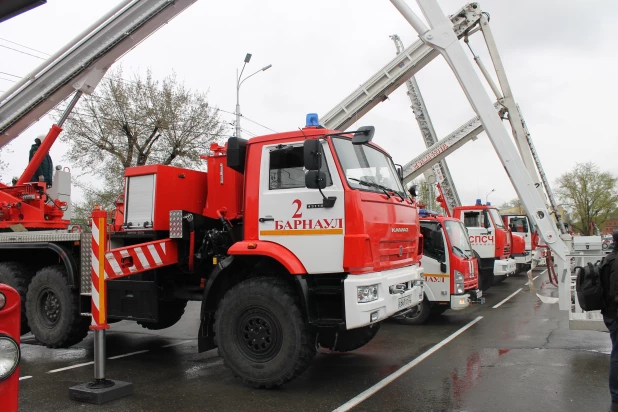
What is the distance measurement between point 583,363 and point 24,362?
25.0 feet

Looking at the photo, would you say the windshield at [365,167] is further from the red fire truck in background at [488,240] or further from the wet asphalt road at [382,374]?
the red fire truck in background at [488,240]

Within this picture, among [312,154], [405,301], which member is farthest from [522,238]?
[312,154]

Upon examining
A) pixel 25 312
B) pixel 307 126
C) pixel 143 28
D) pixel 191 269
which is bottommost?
pixel 25 312

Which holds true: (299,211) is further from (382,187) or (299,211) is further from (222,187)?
(222,187)

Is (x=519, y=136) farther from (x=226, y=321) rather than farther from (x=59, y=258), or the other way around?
(x=59, y=258)

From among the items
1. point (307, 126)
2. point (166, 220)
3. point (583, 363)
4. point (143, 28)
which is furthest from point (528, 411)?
point (143, 28)

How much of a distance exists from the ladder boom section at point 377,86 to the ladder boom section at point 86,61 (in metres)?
5.24

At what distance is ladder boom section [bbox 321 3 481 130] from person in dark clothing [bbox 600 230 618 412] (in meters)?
8.79

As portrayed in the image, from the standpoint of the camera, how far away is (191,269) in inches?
259

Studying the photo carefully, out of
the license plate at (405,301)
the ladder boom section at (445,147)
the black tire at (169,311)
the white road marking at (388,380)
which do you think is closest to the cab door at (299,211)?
the license plate at (405,301)

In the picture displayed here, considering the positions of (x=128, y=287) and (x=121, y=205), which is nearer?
(x=128, y=287)

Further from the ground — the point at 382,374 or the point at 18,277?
the point at 18,277

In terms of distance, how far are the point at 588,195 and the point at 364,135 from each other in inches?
2261

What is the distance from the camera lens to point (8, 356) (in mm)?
2381
